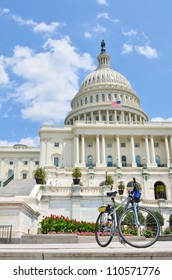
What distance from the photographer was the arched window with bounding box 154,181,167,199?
55.4 meters

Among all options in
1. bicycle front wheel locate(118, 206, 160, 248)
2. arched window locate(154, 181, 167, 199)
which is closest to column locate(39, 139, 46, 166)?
arched window locate(154, 181, 167, 199)

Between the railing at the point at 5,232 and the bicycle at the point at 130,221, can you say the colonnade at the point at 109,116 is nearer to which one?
the railing at the point at 5,232

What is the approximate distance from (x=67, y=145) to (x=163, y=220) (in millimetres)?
51946

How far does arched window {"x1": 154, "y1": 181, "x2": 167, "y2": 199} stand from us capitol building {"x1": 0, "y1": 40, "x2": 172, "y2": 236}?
0.40 feet

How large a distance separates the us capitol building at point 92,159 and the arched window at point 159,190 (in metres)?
0.12

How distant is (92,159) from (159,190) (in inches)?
1182

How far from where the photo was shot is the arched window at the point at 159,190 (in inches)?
2180

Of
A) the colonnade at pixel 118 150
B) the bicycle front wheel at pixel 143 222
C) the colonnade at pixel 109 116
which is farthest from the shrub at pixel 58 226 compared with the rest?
the colonnade at pixel 109 116

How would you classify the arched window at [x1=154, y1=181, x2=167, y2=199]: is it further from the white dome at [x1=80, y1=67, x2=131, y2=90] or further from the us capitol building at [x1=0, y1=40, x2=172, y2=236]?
the white dome at [x1=80, y1=67, x2=131, y2=90]

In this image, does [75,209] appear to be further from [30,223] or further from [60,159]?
[60,159]

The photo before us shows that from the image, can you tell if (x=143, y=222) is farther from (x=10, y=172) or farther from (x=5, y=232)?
(x=10, y=172)

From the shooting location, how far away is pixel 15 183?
35.6 m

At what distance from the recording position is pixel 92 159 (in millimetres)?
82062
